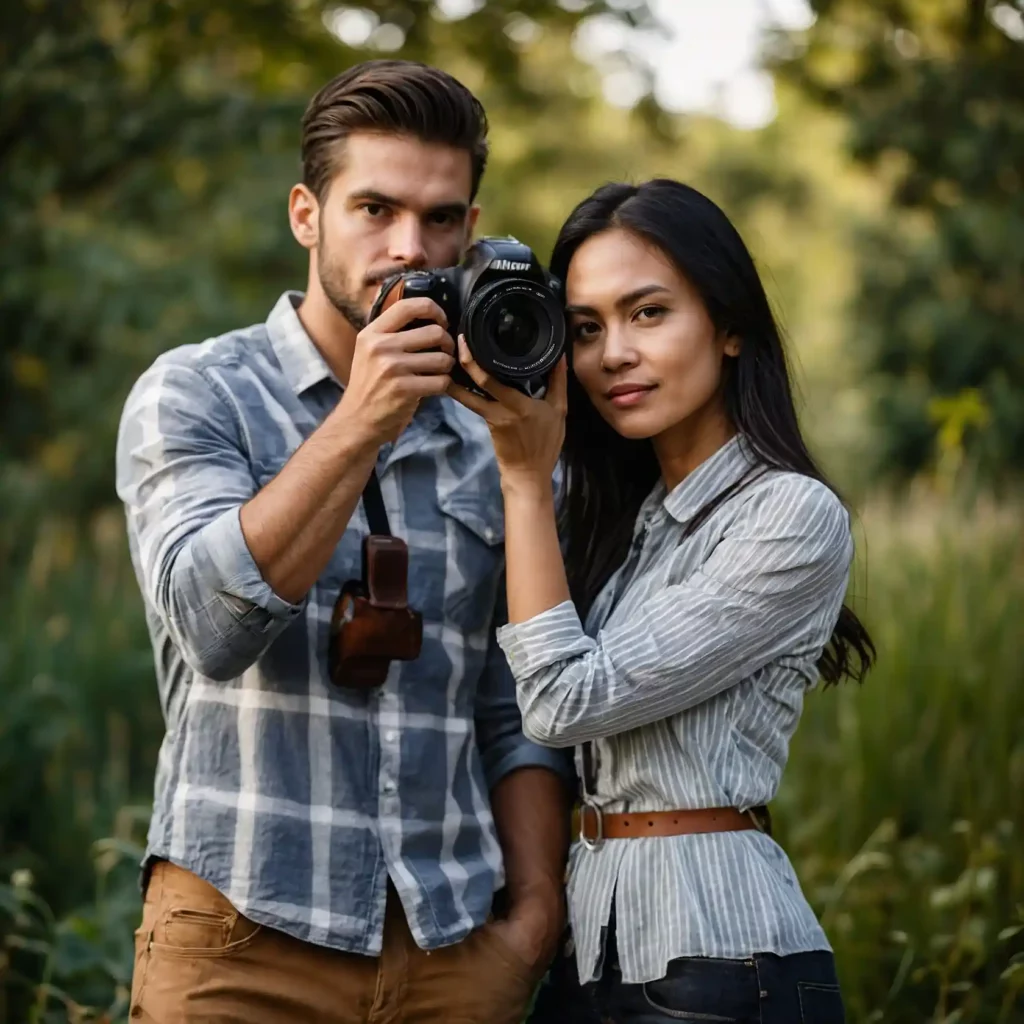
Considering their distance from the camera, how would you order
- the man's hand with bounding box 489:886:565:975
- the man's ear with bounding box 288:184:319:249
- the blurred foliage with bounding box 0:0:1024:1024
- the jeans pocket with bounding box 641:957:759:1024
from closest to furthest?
the jeans pocket with bounding box 641:957:759:1024
the man's hand with bounding box 489:886:565:975
the man's ear with bounding box 288:184:319:249
the blurred foliage with bounding box 0:0:1024:1024

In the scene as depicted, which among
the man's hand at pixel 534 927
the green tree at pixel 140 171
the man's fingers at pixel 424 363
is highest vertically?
the green tree at pixel 140 171

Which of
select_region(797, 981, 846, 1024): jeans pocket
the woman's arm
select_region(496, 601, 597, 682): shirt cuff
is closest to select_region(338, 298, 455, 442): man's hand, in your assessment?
the woman's arm

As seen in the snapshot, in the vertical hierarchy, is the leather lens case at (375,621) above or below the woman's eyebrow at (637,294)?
below

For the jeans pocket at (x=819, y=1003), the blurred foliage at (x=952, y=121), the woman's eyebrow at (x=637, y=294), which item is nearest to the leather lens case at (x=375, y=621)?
the woman's eyebrow at (x=637, y=294)

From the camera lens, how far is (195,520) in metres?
1.97

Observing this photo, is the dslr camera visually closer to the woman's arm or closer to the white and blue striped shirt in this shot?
the woman's arm

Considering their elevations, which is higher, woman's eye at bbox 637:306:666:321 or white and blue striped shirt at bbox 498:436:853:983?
woman's eye at bbox 637:306:666:321

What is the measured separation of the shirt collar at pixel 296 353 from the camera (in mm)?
2281

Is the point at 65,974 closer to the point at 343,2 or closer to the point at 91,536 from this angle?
the point at 343,2

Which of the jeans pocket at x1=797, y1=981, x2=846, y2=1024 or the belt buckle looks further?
the belt buckle

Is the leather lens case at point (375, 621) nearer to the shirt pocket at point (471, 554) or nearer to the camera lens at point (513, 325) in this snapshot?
the shirt pocket at point (471, 554)

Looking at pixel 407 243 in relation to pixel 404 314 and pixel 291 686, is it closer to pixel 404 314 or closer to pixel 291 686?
pixel 404 314

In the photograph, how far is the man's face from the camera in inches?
90.6

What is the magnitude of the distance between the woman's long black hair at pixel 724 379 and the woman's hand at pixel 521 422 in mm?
195
